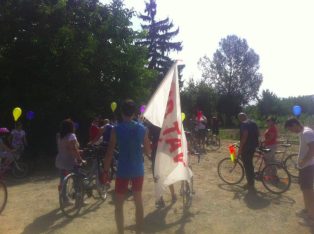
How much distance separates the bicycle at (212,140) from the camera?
21.3 metres

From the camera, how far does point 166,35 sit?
40812 millimetres

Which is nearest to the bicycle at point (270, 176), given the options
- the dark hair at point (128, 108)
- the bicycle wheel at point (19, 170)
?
the dark hair at point (128, 108)

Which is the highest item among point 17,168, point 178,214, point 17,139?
point 17,139

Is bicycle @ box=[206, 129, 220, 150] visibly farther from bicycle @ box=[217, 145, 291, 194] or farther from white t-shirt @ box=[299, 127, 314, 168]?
white t-shirt @ box=[299, 127, 314, 168]

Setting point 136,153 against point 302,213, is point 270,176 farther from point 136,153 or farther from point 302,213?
point 136,153

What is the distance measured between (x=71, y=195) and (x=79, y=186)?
23 cm

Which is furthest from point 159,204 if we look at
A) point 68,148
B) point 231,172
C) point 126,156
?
point 231,172

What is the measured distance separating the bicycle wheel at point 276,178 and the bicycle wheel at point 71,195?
457 cm

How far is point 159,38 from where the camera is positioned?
40.7 metres

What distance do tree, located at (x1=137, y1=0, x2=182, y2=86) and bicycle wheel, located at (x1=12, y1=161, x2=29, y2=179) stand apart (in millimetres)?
27331

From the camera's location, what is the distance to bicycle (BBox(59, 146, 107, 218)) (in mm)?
7367

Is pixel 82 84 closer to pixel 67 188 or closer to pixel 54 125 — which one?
pixel 54 125

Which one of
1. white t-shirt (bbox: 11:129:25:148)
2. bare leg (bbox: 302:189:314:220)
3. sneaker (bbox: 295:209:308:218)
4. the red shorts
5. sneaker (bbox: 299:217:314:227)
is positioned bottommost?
sneaker (bbox: 299:217:314:227)

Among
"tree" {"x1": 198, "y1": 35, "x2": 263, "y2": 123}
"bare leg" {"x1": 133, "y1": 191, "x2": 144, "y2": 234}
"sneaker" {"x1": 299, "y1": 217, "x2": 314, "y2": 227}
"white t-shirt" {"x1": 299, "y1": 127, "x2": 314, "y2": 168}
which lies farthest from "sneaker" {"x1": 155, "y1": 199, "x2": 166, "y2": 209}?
"tree" {"x1": 198, "y1": 35, "x2": 263, "y2": 123}
